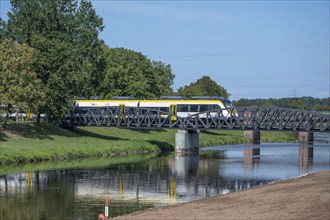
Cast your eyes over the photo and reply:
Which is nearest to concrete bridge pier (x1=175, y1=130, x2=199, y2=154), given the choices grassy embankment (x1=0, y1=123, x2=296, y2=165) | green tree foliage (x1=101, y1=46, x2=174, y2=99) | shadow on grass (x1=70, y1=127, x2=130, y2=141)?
grassy embankment (x1=0, y1=123, x2=296, y2=165)

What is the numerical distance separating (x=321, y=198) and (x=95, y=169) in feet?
94.7

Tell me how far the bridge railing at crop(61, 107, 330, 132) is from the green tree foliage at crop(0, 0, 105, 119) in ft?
17.2

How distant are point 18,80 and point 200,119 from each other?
78.2 ft

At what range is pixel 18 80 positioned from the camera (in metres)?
82.1

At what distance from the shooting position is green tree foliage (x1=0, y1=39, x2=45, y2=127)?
81188mm

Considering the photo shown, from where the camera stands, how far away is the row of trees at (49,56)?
8225 cm

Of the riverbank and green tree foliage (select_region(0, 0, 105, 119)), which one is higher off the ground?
green tree foliage (select_region(0, 0, 105, 119))

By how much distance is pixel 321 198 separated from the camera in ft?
132

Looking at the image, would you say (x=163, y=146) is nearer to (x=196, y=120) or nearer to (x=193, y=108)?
(x=196, y=120)

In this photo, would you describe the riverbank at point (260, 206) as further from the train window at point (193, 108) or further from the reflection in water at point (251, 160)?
the train window at point (193, 108)

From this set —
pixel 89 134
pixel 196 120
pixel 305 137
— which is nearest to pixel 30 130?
pixel 89 134

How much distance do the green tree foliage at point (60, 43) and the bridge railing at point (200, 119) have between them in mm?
5241

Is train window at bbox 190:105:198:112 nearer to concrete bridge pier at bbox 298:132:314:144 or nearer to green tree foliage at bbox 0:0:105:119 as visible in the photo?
green tree foliage at bbox 0:0:105:119

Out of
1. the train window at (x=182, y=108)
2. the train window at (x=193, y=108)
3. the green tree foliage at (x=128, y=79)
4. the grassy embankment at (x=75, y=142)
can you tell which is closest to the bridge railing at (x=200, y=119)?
the grassy embankment at (x=75, y=142)
